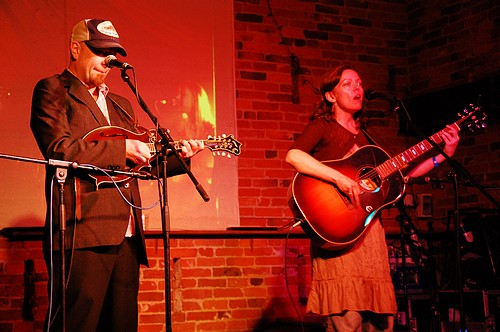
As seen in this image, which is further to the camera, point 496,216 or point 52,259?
point 496,216

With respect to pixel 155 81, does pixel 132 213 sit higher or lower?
lower

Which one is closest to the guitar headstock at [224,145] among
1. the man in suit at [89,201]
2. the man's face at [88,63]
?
the man in suit at [89,201]

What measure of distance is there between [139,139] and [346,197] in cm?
135

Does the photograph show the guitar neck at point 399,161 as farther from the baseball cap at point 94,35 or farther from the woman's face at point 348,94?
the baseball cap at point 94,35

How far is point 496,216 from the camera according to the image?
237 inches

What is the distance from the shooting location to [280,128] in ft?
21.3

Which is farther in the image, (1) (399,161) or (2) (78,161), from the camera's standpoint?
(1) (399,161)

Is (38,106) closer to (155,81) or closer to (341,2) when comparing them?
(155,81)

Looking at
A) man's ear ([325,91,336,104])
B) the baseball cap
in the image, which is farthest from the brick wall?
the baseball cap

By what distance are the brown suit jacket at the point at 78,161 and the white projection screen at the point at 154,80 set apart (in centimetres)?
206

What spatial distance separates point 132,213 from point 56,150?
0.49 metres

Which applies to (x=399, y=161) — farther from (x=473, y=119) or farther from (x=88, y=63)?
(x=88, y=63)

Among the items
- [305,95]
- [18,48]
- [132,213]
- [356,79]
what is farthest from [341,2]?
[132,213]

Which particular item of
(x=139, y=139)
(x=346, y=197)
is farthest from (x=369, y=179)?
(x=139, y=139)
